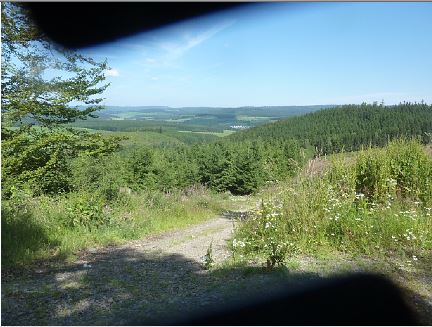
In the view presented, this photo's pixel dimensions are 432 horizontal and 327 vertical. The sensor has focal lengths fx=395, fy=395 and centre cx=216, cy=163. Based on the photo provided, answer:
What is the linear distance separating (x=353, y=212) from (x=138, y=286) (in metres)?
3.86

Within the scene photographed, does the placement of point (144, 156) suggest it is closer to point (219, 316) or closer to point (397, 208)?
point (397, 208)

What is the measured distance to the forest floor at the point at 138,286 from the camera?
9.03ft

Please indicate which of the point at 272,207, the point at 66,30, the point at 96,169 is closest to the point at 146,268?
the point at 272,207

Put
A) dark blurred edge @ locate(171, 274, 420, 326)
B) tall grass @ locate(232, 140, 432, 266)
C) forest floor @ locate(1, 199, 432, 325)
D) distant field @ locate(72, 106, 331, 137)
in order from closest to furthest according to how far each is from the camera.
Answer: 1. dark blurred edge @ locate(171, 274, 420, 326)
2. forest floor @ locate(1, 199, 432, 325)
3. distant field @ locate(72, 106, 331, 137)
4. tall grass @ locate(232, 140, 432, 266)

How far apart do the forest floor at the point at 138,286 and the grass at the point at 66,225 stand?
453 mm

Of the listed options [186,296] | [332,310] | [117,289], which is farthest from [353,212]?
[332,310]

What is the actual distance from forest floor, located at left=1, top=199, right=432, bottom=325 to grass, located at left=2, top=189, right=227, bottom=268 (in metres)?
0.45

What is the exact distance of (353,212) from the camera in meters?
6.22

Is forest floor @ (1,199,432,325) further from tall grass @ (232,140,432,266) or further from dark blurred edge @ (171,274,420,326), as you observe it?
tall grass @ (232,140,432,266)

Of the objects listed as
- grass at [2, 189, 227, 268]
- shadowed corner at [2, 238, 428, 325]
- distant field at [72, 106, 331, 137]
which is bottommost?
grass at [2, 189, 227, 268]

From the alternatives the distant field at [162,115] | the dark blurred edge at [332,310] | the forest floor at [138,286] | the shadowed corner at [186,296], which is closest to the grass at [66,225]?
the forest floor at [138,286]

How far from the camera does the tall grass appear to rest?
5.33 meters

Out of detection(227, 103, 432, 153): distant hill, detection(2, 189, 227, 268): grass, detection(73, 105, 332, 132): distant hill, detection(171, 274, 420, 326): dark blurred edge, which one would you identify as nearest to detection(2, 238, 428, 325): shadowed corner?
detection(171, 274, 420, 326): dark blurred edge

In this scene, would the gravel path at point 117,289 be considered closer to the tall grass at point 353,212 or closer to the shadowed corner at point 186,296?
the shadowed corner at point 186,296
